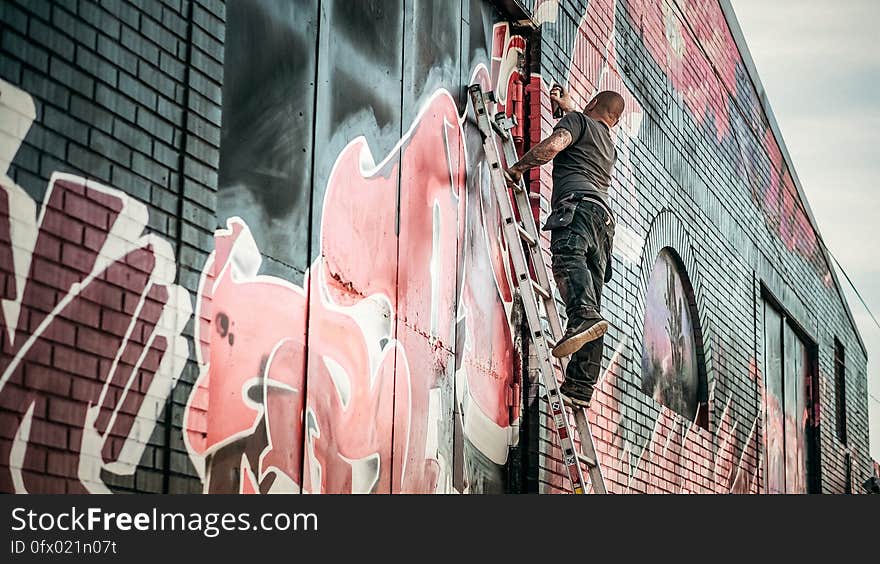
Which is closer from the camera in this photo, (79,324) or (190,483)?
(79,324)

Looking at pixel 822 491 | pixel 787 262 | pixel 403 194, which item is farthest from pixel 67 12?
pixel 822 491

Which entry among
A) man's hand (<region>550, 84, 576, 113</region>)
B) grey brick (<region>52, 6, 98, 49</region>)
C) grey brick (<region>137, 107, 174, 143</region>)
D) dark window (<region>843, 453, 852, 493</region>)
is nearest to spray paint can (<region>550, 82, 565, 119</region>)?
man's hand (<region>550, 84, 576, 113</region>)

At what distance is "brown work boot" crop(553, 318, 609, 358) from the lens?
854 centimetres

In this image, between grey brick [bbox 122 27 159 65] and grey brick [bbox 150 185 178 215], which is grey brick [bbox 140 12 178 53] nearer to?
grey brick [bbox 122 27 159 65]

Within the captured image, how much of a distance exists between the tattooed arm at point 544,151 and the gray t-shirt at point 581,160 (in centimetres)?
14

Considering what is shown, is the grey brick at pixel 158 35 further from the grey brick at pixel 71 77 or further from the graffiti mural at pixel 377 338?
the graffiti mural at pixel 377 338

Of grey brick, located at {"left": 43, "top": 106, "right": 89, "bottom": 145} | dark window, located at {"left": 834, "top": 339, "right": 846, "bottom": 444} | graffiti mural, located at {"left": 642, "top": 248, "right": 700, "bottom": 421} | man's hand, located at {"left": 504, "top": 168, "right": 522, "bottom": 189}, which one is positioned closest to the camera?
grey brick, located at {"left": 43, "top": 106, "right": 89, "bottom": 145}

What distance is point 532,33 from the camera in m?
10.2

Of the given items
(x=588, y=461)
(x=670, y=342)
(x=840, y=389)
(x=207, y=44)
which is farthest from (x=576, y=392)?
(x=840, y=389)

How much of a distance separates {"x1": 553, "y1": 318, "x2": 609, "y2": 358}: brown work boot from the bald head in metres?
1.64

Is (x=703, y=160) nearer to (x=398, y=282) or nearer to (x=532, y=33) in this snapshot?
(x=532, y=33)

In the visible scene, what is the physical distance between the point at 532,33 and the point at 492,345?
2.43 metres

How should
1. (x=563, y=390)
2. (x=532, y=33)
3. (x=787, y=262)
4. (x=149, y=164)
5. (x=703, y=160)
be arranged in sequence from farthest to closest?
1. (x=787, y=262)
2. (x=703, y=160)
3. (x=532, y=33)
4. (x=563, y=390)
5. (x=149, y=164)

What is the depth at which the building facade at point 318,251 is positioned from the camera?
17.3ft
